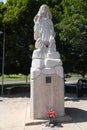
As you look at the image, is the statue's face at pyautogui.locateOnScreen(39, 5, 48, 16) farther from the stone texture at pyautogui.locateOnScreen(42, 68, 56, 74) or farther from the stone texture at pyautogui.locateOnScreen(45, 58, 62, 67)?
the stone texture at pyautogui.locateOnScreen(42, 68, 56, 74)

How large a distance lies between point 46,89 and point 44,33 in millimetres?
2706

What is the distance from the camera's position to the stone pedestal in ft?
38.7

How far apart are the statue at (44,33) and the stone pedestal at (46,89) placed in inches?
33.4

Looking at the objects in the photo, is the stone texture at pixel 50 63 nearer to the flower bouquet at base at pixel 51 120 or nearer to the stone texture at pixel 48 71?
the stone texture at pixel 48 71

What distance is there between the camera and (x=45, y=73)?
11883 millimetres

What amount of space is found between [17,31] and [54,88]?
12.5 m

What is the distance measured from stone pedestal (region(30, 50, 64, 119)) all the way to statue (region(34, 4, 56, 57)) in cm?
85

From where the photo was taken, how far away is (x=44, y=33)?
13.0 metres

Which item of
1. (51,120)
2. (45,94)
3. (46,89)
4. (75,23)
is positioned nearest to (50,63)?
(46,89)

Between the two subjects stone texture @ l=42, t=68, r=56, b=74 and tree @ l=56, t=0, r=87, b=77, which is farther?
tree @ l=56, t=0, r=87, b=77

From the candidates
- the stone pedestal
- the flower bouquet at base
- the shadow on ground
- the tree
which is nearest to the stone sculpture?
the stone pedestal

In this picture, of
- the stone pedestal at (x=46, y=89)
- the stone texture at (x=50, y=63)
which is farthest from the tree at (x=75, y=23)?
the stone pedestal at (x=46, y=89)

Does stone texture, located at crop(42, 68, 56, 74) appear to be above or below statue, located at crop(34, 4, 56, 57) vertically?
below

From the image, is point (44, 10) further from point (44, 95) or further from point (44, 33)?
point (44, 95)
